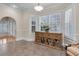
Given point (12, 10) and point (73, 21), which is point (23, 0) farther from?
point (73, 21)

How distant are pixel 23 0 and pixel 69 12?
2.42m

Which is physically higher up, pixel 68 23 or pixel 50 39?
pixel 68 23

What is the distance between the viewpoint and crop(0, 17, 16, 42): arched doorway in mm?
2695

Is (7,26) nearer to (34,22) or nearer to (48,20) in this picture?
(34,22)

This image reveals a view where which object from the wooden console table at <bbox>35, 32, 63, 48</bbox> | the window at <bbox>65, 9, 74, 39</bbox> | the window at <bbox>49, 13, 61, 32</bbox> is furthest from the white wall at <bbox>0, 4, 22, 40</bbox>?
the window at <bbox>65, 9, 74, 39</bbox>

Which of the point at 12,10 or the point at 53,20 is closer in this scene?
the point at 12,10

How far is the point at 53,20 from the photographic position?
3.20 m

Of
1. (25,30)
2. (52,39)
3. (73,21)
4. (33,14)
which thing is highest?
(33,14)

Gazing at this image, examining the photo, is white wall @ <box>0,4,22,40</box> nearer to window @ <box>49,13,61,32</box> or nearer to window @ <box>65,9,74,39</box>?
window @ <box>49,13,61,32</box>

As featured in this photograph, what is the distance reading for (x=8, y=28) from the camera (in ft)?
8.95

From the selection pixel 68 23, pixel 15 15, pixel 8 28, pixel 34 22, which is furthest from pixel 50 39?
pixel 8 28

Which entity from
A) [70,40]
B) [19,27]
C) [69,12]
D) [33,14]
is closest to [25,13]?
[33,14]

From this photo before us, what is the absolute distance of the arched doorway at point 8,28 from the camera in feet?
8.84

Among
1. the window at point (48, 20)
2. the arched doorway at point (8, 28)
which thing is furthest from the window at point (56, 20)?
the arched doorway at point (8, 28)
